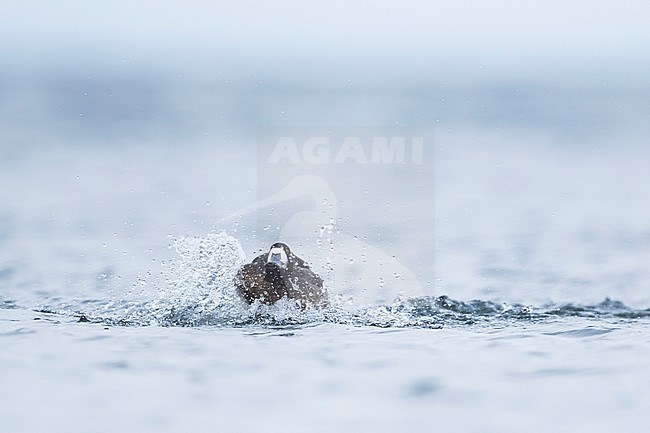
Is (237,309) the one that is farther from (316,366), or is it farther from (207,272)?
(316,366)

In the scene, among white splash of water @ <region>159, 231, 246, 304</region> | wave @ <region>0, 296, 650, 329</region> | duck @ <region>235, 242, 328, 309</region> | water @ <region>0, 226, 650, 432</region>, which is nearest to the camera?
water @ <region>0, 226, 650, 432</region>

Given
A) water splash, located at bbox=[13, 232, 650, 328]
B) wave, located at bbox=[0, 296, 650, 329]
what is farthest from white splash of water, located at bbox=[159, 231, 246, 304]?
wave, located at bbox=[0, 296, 650, 329]

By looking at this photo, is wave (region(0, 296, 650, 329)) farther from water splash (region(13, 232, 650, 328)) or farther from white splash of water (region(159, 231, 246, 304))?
white splash of water (region(159, 231, 246, 304))

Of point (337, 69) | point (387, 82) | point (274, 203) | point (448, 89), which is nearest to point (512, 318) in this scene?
point (274, 203)

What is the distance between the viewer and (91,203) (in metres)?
15.8

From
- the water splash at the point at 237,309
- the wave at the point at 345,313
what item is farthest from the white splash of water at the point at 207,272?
the wave at the point at 345,313

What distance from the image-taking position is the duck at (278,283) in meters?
8.15

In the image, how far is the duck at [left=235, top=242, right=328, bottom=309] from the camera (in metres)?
8.15

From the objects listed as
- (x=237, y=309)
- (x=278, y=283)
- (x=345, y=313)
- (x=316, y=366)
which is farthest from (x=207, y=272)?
(x=316, y=366)

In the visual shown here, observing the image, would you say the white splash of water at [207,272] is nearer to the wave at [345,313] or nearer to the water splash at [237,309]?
the water splash at [237,309]

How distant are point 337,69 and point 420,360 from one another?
7871cm

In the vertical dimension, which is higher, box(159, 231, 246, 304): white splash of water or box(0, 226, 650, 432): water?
box(159, 231, 246, 304): white splash of water

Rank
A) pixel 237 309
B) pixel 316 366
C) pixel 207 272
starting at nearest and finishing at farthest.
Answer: pixel 316 366 < pixel 237 309 < pixel 207 272

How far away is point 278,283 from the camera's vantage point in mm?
8195
